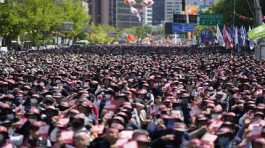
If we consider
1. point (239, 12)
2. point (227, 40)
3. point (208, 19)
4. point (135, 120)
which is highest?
point (239, 12)

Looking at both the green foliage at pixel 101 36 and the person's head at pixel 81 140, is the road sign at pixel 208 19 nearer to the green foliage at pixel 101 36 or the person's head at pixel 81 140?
the person's head at pixel 81 140

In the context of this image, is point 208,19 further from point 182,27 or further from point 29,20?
point 29,20

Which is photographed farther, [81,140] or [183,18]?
[183,18]

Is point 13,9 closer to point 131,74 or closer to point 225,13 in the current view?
point 225,13

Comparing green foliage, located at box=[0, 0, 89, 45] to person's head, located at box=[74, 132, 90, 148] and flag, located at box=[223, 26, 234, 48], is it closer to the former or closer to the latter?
flag, located at box=[223, 26, 234, 48]

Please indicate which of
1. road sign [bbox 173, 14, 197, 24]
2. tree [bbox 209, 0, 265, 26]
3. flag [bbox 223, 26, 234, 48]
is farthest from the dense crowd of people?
tree [bbox 209, 0, 265, 26]

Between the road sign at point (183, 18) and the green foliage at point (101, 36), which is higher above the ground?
the road sign at point (183, 18)

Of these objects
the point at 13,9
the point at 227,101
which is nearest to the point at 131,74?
the point at 227,101

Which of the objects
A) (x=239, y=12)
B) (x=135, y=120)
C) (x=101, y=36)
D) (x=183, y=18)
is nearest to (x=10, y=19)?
(x=183, y=18)

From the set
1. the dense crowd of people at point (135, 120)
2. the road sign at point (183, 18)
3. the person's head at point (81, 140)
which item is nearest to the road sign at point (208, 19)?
the road sign at point (183, 18)

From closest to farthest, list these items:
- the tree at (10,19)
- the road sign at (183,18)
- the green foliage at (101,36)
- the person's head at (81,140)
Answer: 1. the person's head at (81,140)
2. the tree at (10,19)
3. the road sign at (183,18)
4. the green foliage at (101,36)

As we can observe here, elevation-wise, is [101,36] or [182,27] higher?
[182,27]
